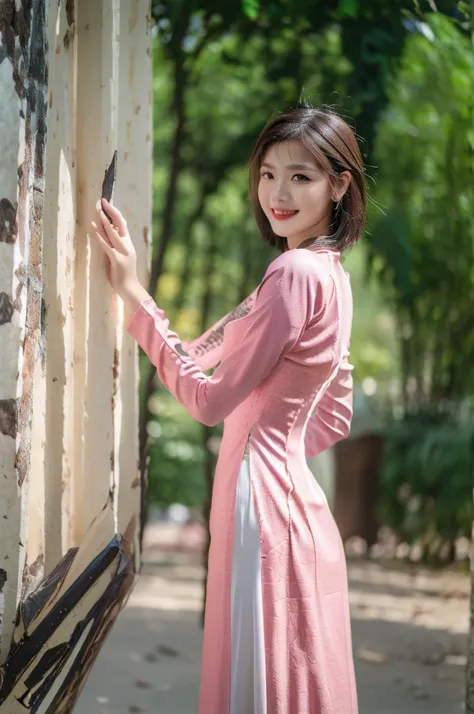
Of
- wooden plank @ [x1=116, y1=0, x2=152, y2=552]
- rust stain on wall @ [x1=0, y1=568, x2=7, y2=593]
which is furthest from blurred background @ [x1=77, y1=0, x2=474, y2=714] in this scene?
rust stain on wall @ [x1=0, y1=568, x2=7, y2=593]

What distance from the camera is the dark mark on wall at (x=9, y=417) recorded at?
188cm

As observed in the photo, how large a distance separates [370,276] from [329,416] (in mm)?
5209

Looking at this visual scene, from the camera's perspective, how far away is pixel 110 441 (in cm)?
236

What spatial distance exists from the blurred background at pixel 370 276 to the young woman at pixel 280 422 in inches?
44.3

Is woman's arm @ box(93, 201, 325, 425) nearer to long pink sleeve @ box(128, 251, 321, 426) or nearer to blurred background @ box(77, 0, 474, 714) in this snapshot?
long pink sleeve @ box(128, 251, 321, 426)

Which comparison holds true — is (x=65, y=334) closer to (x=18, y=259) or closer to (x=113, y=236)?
(x=113, y=236)

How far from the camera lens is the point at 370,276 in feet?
24.7

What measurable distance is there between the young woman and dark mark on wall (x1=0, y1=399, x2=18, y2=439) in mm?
385

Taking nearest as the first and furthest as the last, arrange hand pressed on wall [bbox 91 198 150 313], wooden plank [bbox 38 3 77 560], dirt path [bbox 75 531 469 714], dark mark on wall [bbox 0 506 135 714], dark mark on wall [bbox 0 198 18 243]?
dark mark on wall [bbox 0 198 18 243], dark mark on wall [bbox 0 506 135 714], wooden plank [bbox 38 3 77 560], hand pressed on wall [bbox 91 198 150 313], dirt path [bbox 75 531 469 714]

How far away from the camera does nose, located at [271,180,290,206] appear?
2.19 meters

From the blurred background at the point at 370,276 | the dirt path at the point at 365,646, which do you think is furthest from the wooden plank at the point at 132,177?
the dirt path at the point at 365,646

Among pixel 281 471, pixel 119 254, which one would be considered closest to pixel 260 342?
pixel 281 471

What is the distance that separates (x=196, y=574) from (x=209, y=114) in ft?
12.5

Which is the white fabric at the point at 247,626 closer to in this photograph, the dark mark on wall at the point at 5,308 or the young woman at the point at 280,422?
the young woman at the point at 280,422
